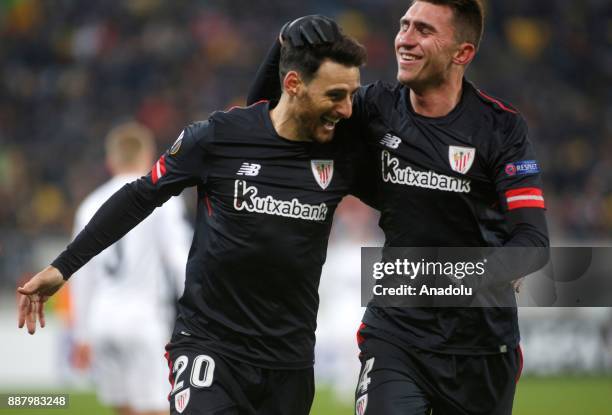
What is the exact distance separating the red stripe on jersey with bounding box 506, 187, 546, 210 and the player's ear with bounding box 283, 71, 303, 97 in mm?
1036

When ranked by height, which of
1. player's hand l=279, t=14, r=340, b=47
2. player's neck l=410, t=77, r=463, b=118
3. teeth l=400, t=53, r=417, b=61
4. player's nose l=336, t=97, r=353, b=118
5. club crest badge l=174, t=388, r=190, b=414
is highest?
player's hand l=279, t=14, r=340, b=47

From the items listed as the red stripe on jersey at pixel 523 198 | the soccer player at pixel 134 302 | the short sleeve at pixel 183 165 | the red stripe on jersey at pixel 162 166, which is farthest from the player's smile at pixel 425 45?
the soccer player at pixel 134 302

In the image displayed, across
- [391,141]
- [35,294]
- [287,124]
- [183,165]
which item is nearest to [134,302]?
[35,294]

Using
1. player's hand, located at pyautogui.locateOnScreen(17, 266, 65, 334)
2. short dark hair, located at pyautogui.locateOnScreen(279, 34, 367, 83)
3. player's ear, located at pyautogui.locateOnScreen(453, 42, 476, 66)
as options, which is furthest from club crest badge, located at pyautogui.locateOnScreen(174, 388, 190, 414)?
player's ear, located at pyautogui.locateOnScreen(453, 42, 476, 66)

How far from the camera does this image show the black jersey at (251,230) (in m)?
4.43

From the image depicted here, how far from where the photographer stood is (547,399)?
37.9ft

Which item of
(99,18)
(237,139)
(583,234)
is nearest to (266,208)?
(237,139)

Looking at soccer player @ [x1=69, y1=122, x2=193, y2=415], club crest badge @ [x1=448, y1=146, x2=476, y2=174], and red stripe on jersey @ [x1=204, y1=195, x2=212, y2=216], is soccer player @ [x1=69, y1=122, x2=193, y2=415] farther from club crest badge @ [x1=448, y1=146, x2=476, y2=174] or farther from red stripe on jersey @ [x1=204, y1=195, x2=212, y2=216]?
club crest badge @ [x1=448, y1=146, x2=476, y2=174]

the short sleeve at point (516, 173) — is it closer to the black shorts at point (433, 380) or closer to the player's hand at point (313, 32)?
the black shorts at point (433, 380)

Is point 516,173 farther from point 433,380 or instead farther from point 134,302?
point 134,302

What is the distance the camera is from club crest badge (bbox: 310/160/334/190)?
14.9 feet

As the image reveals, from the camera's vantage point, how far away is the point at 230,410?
4.32 metres

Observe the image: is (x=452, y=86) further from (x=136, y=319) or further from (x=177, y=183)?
(x=136, y=319)

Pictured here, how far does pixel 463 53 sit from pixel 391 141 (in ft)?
1.76
